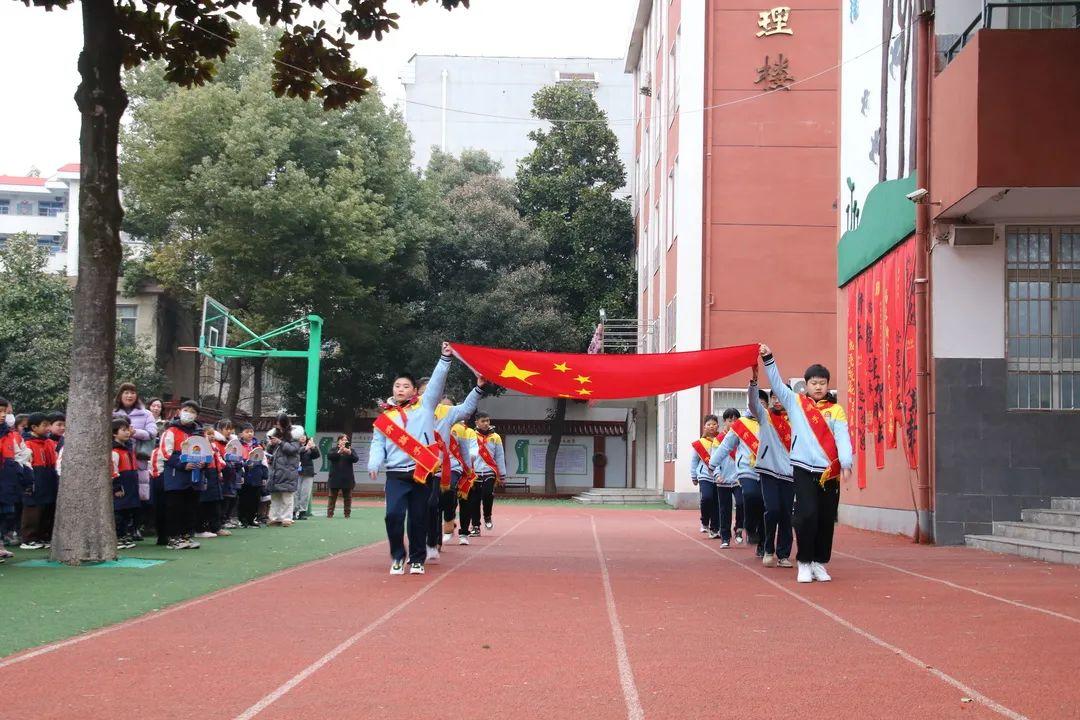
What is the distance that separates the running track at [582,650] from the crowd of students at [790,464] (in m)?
0.69

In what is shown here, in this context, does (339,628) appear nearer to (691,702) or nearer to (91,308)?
(691,702)

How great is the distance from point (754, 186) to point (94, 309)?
75.7ft

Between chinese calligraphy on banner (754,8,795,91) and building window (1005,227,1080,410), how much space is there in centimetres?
1698

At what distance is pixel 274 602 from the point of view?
10.3 m

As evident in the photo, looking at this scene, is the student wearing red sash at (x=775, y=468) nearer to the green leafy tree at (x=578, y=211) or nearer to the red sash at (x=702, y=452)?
the red sash at (x=702, y=452)

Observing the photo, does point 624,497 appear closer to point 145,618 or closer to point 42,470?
point 42,470

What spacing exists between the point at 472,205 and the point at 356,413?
30.5ft

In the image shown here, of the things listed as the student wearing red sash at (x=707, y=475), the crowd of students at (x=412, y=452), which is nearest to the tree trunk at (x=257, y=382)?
the student wearing red sash at (x=707, y=475)

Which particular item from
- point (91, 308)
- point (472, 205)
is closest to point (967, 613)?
point (91, 308)

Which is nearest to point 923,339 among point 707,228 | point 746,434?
point 746,434

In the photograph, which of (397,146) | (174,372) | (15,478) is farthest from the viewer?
(174,372)

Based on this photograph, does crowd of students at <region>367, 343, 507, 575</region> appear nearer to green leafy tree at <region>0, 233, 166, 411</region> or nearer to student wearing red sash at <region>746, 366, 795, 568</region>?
student wearing red sash at <region>746, 366, 795, 568</region>

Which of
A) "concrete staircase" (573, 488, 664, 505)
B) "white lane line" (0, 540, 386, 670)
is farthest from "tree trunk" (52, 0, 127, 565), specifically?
"concrete staircase" (573, 488, 664, 505)

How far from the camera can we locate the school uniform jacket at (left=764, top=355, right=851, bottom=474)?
1193 cm
